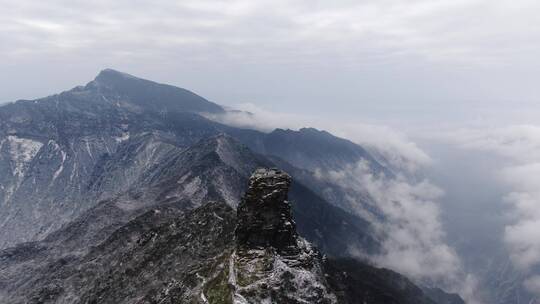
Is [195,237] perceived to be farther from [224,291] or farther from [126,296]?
[224,291]

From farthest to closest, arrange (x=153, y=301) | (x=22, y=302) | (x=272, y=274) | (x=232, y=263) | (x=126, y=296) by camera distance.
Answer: (x=22, y=302) < (x=126, y=296) < (x=153, y=301) < (x=232, y=263) < (x=272, y=274)

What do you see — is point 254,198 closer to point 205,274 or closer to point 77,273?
point 205,274

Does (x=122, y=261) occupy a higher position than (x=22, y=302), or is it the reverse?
(x=122, y=261)

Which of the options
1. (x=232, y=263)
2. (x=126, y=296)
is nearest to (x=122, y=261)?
(x=126, y=296)

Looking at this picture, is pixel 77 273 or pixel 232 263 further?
pixel 77 273

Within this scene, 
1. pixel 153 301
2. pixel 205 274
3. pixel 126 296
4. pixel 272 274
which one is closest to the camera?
pixel 272 274

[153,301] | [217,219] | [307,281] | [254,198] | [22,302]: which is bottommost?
[22,302]

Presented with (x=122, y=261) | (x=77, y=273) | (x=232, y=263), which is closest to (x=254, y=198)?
(x=232, y=263)
